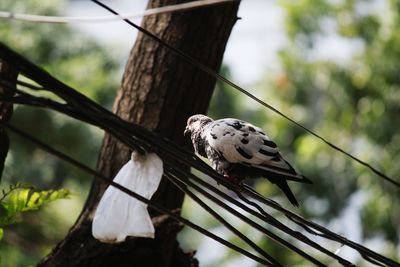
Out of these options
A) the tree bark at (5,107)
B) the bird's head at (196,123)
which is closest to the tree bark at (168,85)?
the bird's head at (196,123)

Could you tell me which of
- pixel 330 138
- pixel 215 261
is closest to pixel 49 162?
pixel 215 261

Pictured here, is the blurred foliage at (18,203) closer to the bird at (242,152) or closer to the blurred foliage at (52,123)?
the bird at (242,152)

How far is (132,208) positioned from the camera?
2.87 metres

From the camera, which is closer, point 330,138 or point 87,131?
point 87,131

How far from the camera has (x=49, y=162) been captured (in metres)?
7.94

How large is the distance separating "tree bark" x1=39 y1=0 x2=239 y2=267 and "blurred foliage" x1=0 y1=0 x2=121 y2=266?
2159 millimetres

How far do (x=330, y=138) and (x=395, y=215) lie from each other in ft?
4.27

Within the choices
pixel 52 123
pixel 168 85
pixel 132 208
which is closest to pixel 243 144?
pixel 168 85

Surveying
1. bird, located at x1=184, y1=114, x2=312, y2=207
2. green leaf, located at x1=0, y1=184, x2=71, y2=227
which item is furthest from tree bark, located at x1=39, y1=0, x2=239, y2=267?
green leaf, located at x1=0, y1=184, x2=71, y2=227

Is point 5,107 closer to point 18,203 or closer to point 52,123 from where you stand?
point 18,203

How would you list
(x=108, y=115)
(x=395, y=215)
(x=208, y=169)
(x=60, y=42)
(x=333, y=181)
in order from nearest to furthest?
(x=108, y=115)
(x=208, y=169)
(x=60, y=42)
(x=395, y=215)
(x=333, y=181)

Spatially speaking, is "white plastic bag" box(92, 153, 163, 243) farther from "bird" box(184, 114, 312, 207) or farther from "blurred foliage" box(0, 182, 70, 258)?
"bird" box(184, 114, 312, 207)

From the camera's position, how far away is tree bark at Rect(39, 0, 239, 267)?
439 centimetres

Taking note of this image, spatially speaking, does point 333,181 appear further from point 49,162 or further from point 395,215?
point 49,162
